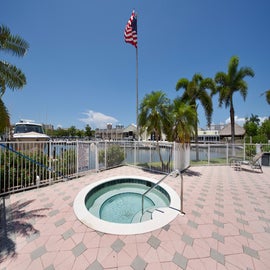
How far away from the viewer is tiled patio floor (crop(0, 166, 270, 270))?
6.92 ft

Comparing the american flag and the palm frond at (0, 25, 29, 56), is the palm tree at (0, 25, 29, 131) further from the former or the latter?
the american flag

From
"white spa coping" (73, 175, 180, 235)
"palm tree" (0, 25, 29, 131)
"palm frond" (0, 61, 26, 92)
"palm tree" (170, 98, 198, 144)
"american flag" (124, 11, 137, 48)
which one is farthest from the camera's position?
"american flag" (124, 11, 137, 48)

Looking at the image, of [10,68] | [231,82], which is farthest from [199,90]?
[10,68]

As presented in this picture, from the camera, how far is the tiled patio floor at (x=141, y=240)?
Result: 211 cm

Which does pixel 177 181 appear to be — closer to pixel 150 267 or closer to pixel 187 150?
pixel 187 150

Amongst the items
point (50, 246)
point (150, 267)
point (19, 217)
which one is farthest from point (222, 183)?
point (19, 217)

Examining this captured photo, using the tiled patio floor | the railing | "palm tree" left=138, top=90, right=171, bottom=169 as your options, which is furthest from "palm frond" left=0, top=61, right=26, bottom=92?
"palm tree" left=138, top=90, right=171, bottom=169

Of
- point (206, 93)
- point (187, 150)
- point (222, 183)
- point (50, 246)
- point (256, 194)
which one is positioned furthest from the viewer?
point (206, 93)

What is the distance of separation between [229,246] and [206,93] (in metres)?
12.3

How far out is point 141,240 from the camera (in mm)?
2576

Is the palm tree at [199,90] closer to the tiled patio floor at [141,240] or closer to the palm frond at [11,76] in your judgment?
the tiled patio floor at [141,240]

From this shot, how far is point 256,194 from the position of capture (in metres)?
4.68

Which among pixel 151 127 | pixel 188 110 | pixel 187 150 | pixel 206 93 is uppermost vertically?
pixel 206 93

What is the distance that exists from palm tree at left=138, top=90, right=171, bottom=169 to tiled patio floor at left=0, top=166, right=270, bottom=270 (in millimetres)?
4346
